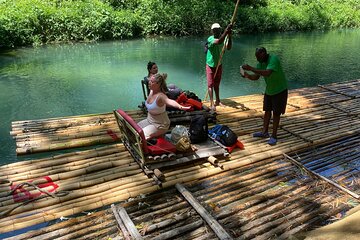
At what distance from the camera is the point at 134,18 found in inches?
683

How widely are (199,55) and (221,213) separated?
11.3m

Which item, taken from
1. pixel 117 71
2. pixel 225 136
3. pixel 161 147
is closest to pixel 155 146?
pixel 161 147

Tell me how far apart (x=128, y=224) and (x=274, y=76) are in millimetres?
3124

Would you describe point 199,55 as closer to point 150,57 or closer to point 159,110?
point 150,57

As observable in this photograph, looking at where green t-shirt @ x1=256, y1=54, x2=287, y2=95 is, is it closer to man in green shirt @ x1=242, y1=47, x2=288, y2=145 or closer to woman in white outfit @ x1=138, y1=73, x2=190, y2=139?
man in green shirt @ x1=242, y1=47, x2=288, y2=145

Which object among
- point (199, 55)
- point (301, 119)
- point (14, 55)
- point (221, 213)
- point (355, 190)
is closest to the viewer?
point (221, 213)

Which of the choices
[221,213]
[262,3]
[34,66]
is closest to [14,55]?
[34,66]

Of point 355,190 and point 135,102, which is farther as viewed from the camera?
point 135,102

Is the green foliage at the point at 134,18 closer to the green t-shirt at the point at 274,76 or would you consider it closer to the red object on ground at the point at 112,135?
the red object on ground at the point at 112,135

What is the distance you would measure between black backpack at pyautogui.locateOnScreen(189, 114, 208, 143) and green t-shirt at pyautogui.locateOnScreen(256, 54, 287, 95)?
1154 millimetres

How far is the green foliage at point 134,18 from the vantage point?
1463 cm

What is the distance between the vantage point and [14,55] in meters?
12.8

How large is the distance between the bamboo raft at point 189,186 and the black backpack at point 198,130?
0.50 metres

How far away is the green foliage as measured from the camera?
1463cm
